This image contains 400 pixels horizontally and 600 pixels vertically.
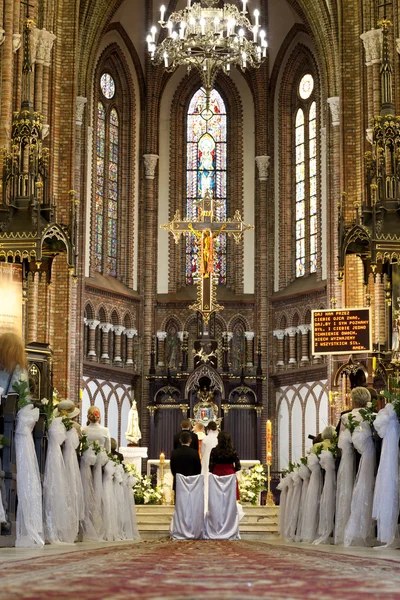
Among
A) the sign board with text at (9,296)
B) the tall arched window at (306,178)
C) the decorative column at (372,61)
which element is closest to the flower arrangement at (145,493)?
the sign board with text at (9,296)

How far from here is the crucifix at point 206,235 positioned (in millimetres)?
25625

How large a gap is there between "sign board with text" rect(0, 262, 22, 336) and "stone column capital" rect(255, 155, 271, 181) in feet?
52.1

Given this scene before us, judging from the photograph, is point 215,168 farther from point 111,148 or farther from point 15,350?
point 15,350

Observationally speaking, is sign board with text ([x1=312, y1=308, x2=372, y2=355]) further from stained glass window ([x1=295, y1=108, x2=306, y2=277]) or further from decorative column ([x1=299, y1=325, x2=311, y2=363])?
stained glass window ([x1=295, y1=108, x2=306, y2=277])

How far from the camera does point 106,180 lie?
107 ft

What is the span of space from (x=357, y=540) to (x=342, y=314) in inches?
504

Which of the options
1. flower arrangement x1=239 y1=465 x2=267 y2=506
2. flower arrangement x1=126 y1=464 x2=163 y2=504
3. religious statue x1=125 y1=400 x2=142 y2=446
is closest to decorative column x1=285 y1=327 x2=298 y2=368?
religious statue x1=125 y1=400 x2=142 y2=446

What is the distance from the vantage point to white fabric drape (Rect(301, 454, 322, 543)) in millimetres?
12539

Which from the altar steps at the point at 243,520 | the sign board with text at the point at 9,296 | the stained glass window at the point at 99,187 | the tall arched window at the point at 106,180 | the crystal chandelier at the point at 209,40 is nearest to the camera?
the altar steps at the point at 243,520

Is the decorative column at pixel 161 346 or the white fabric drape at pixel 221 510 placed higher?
the decorative column at pixel 161 346

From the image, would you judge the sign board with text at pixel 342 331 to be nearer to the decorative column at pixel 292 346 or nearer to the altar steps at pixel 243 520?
the altar steps at pixel 243 520

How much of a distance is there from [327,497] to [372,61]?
14.9 meters

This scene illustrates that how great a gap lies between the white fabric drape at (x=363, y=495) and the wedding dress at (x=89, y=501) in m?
3.06

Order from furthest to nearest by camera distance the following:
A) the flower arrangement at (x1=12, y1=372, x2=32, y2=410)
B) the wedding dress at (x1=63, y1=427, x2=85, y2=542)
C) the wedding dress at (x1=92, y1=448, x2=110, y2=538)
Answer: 1. the wedding dress at (x1=92, y1=448, x2=110, y2=538)
2. the wedding dress at (x1=63, y1=427, x2=85, y2=542)
3. the flower arrangement at (x1=12, y1=372, x2=32, y2=410)
